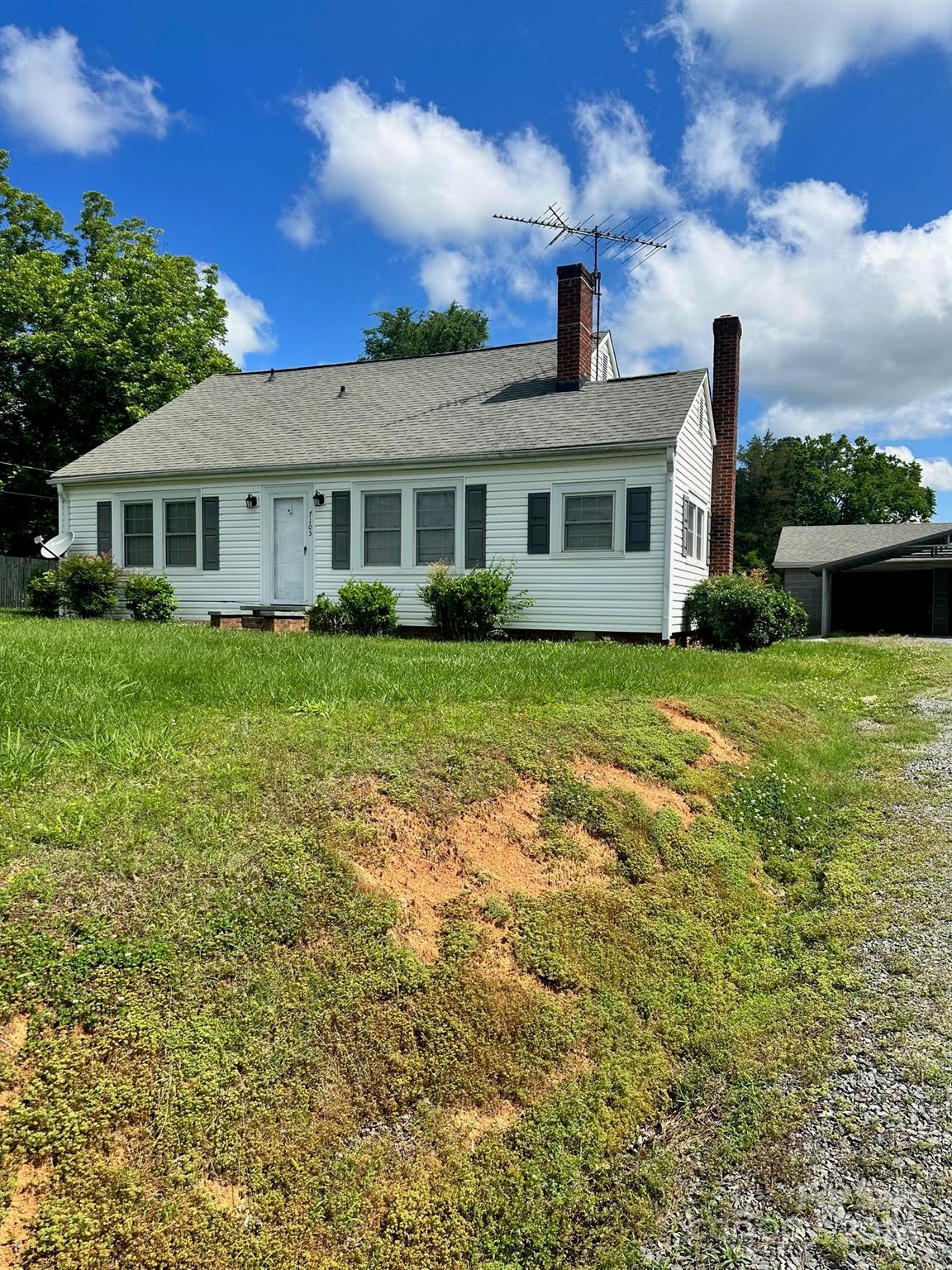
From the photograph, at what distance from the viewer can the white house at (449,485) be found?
40.1 feet

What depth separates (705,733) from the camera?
6004 millimetres

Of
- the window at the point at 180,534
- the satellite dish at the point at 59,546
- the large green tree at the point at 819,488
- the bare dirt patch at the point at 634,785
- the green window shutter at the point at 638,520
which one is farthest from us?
the large green tree at the point at 819,488

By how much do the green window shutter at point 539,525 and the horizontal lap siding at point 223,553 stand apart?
5358 millimetres

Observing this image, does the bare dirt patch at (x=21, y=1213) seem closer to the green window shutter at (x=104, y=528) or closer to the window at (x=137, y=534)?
the window at (x=137, y=534)

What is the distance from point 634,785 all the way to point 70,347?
27062mm

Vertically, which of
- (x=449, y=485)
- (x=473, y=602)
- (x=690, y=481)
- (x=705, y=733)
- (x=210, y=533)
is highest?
(x=690, y=481)

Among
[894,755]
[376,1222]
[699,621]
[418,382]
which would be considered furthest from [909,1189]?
[418,382]

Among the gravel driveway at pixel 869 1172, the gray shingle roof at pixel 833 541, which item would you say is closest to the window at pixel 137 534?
the gravel driveway at pixel 869 1172

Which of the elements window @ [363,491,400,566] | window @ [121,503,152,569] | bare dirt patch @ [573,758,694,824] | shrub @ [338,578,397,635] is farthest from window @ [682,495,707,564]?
window @ [121,503,152,569]

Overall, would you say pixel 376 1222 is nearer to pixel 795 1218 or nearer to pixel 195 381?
pixel 795 1218

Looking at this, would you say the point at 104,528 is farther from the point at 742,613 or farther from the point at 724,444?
the point at 724,444

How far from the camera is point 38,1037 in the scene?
2.22m

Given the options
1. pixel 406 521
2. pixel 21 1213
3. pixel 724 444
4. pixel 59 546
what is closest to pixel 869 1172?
pixel 21 1213

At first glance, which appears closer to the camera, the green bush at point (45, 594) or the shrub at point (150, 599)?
the shrub at point (150, 599)
